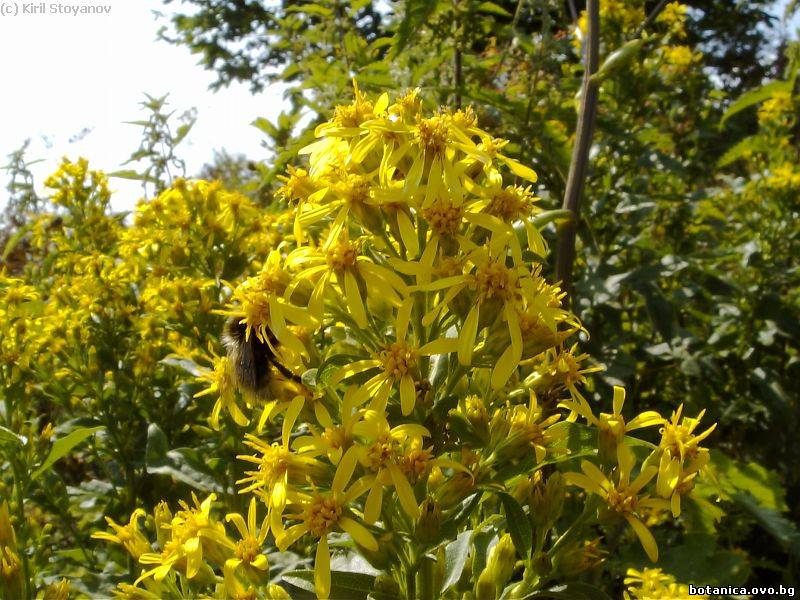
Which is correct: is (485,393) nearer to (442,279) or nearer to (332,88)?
(442,279)

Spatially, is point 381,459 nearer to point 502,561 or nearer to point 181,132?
point 502,561

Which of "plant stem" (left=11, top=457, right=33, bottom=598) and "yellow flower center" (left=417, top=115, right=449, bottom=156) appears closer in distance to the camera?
"yellow flower center" (left=417, top=115, right=449, bottom=156)

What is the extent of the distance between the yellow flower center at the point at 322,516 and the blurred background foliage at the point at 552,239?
1058 millimetres

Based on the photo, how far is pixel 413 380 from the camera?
4.56ft

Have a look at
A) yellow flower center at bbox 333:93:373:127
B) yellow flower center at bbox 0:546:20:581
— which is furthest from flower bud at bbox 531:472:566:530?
yellow flower center at bbox 0:546:20:581

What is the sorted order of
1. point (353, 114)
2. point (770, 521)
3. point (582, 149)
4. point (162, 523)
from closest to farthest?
point (353, 114), point (162, 523), point (582, 149), point (770, 521)

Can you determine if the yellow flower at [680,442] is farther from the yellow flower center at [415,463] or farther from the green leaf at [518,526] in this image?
the yellow flower center at [415,463]

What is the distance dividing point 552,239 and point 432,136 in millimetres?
1981

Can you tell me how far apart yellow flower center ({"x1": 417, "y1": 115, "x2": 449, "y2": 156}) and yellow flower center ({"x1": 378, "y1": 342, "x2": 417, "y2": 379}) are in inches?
15.3

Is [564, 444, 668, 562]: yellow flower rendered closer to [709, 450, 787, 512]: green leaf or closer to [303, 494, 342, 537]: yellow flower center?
[303, 494, 342, 537]: yellow flower center

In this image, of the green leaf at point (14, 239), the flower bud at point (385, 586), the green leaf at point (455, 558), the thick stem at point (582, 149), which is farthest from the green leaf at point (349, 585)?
the green leaf at point (14, 239)

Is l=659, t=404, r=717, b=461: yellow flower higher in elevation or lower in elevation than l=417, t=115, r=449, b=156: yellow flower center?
lower

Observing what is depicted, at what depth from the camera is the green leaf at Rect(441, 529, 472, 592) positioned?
1.56 m

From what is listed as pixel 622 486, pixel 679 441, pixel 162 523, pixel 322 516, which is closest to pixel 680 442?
pixel 679 441
